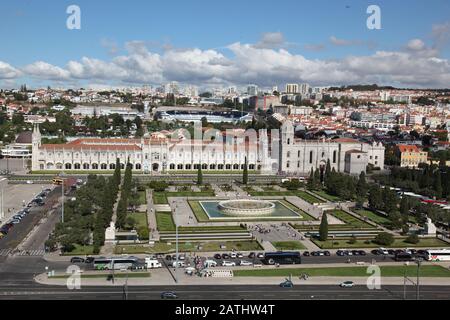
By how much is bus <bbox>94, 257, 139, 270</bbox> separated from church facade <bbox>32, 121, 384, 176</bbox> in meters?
33.4

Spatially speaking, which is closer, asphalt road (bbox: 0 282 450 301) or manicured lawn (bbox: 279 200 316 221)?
asphalt road (bbox: 0 282 450 301)

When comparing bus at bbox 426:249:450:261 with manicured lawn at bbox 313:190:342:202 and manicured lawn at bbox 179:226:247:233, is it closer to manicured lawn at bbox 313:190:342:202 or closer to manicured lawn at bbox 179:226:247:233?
manicured lawn at bbox 179:226:247:233

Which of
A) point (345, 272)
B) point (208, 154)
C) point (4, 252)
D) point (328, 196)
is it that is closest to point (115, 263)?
point (4, 252)

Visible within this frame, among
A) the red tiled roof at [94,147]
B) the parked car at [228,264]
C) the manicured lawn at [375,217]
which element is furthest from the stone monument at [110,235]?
the red tiled roof at [94,147]

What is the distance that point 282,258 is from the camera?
24734mm

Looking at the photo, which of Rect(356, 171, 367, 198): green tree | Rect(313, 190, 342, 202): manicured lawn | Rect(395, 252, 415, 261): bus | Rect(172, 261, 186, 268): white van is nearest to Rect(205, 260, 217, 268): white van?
Rect(172, 261, 186, 268): white van

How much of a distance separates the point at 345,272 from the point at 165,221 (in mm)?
13730

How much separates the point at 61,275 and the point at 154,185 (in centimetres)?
2281

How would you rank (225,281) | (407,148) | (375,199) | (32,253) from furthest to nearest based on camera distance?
1. (407,148)
2. (375,199)
3. (32,253)
4. (225,281)

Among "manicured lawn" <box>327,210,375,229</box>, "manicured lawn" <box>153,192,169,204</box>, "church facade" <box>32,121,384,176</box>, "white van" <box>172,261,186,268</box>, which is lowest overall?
"manicured lawn" <box>327,210,375,229</box>

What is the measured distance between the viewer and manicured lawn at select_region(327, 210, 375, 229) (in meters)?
33.2

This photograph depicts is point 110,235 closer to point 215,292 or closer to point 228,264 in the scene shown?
point 228,264

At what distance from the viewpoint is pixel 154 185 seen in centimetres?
4488

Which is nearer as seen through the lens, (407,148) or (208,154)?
(208,154)
